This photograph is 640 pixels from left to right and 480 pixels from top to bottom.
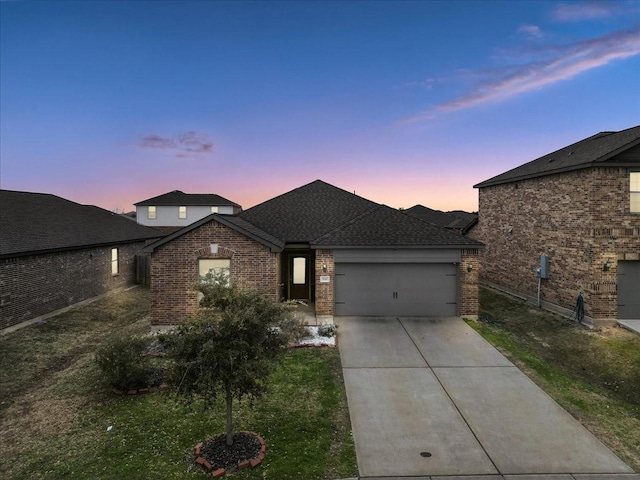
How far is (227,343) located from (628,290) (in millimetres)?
15711

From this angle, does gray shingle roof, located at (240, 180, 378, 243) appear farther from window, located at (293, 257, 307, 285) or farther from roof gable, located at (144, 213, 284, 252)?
roof gable, located at (144, 213, 284, 252)

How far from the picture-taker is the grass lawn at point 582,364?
705 centimetres

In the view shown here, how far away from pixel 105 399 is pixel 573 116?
26.9m

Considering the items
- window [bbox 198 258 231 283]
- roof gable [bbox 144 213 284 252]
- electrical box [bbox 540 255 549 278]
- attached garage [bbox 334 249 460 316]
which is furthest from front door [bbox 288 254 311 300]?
electrical box [bbox 540 255 549 278]

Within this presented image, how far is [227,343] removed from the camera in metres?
5.48

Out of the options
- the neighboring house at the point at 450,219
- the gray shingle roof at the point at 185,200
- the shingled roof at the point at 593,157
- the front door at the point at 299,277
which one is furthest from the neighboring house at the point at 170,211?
the shingled roof at the point at 593,157

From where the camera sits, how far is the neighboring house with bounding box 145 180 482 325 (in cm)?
1311

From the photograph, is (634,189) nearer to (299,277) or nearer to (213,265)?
(299,277)

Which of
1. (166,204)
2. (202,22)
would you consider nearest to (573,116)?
(202,22)

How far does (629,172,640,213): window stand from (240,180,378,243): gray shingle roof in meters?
10.8

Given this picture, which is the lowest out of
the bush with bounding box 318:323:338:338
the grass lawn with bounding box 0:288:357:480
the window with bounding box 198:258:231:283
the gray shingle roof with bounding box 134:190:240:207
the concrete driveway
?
the grass lawn with bounding box 0:288:357:480

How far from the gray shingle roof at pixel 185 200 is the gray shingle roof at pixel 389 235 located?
38394 mm

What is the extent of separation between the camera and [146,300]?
19.1 meters

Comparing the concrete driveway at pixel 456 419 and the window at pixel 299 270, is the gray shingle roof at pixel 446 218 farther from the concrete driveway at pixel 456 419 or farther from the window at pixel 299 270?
the concrete driveway at pixel 456 419
